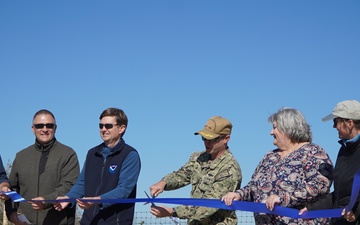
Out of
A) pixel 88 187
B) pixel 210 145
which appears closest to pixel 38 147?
pixel 88 187

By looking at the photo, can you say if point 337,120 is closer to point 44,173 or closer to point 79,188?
point 79,188

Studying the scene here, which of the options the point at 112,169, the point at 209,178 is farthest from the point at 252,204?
the point at 112,169

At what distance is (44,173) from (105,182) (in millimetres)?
976

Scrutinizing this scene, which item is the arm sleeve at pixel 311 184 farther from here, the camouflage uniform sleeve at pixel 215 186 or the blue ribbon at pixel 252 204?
the camouflage uniform sleeve at pixel 215 186

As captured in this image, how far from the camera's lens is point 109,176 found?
22.7 ft

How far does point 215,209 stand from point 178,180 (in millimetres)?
Answer: 599

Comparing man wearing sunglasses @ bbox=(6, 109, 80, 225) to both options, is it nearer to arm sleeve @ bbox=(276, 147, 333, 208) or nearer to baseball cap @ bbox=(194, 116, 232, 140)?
baseball cap @ bbox=(194, 116, 232, 140)

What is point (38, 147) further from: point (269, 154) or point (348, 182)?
point (348, 182)

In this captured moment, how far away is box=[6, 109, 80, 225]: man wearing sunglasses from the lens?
295 inches

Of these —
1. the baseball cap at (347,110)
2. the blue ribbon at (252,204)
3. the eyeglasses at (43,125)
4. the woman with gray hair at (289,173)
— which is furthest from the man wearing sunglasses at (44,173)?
the baseball cap at (347,110)

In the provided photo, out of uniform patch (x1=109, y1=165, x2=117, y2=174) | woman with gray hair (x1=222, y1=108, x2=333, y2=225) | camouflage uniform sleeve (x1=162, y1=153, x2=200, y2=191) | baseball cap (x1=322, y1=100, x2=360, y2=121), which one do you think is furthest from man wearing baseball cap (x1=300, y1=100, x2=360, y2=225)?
uniform patch (x1=109, y1=165, x2=117, y2=174)

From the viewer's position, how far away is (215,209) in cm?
661

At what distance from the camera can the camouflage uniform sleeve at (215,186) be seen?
6.61 metres

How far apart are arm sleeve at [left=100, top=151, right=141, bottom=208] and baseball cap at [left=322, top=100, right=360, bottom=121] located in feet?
7.06
